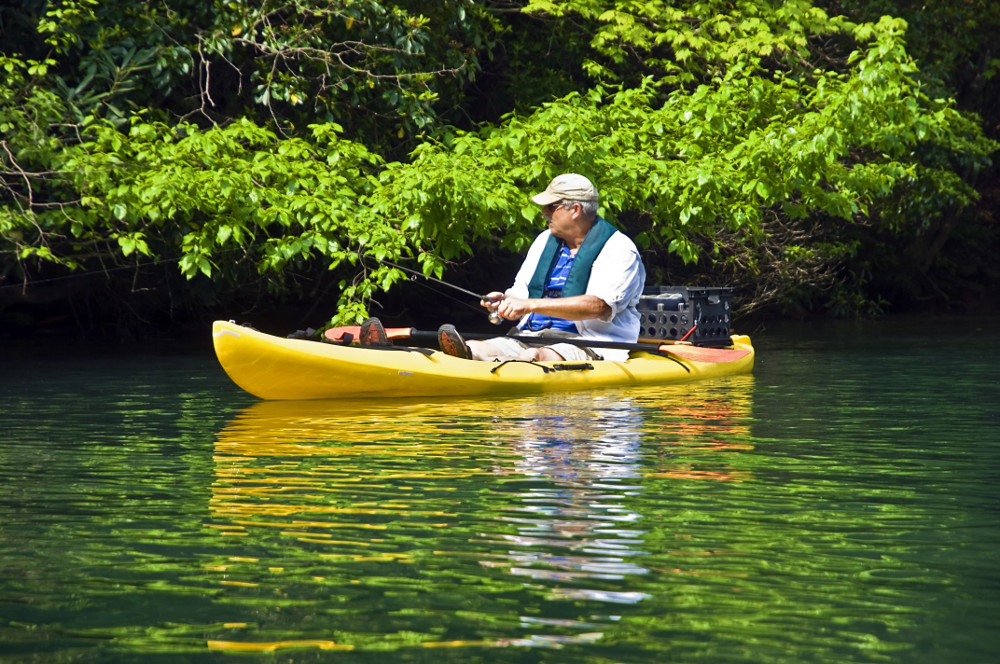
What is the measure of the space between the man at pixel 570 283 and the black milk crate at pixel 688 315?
1.37m

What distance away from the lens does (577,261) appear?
8.98m

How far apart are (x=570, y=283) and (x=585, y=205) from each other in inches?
19.4

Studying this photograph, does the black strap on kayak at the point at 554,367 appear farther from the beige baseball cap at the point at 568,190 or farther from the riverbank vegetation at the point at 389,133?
the riverbank vegetation at the point at 389,133

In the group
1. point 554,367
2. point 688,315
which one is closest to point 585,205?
point 554,367

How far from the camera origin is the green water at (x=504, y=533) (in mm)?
3369

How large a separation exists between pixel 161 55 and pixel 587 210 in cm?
473

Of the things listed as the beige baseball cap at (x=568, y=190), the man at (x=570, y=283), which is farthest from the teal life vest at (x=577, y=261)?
the beige baseball cap at (x=568, y=190)

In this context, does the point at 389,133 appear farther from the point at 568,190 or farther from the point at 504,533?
the point at 504,533

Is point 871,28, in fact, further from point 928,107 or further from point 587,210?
point 587,210

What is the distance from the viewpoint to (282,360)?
335 inches

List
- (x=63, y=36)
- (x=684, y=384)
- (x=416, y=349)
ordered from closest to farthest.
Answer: (x=416, y=349), (x=684, y=384), (x=63, y=36)

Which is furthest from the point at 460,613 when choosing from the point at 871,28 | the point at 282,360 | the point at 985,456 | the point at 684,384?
the point at 871,28

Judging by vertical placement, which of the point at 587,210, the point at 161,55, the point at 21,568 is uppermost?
the point at 161,55

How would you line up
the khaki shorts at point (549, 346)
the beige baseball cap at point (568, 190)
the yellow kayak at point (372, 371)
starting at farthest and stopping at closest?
the khaki shorts at point (549, 346), the beige baseball cap at point (568, 190), the yellow kayak at point (372, 371)
